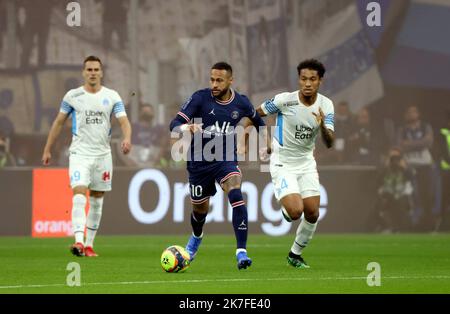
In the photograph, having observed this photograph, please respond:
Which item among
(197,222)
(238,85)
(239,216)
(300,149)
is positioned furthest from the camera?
(238,85)

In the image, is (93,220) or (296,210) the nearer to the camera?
(296,210)

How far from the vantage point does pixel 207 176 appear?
43.1 ft

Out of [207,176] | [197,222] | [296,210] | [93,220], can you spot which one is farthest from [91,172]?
[296,210]

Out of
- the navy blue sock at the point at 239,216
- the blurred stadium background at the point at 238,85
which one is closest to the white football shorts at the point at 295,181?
the navy blue sock at the point at 239,216

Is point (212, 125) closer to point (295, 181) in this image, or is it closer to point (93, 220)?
point (295, 181)

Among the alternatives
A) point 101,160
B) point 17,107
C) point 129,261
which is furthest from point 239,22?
point 129,261

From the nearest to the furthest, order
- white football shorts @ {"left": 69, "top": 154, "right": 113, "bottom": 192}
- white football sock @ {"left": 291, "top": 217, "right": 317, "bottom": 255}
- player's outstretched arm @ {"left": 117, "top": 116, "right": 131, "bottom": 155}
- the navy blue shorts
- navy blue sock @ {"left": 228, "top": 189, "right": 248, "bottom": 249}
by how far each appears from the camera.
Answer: navy blue sock @ {"left": 228, "top": 189, "right": 248, "bottom": 249} < the navy blue shorts < white football sock @ {"left": 291, "top": 217, "right": 317, "bottom": 255} < player's outstretched arm @ {"left": 117, "top": 116, "right": 131, "bottom": 155} < white football shorts @ {"left": 69, "top": 154, "right": 113, "bottom": 192}

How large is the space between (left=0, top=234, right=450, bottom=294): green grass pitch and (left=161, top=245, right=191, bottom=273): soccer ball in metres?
0.13

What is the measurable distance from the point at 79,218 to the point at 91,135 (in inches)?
42.1

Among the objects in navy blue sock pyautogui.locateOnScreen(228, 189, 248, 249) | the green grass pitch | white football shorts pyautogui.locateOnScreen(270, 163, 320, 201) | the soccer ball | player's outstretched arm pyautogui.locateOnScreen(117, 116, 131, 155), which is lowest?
the green grass pitch

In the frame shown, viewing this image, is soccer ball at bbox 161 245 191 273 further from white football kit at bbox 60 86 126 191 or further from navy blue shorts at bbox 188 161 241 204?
white football kit at bbox 60 86 126 191

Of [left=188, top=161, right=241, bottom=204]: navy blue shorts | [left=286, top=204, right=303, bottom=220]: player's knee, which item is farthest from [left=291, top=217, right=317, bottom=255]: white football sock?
[left=188, top=161, right=241, bottom=204]: navy blue shorts

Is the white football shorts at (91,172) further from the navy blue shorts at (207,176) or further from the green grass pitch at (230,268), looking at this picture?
the navy blue shorts at (207,176)

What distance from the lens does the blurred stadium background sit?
69.1ft
